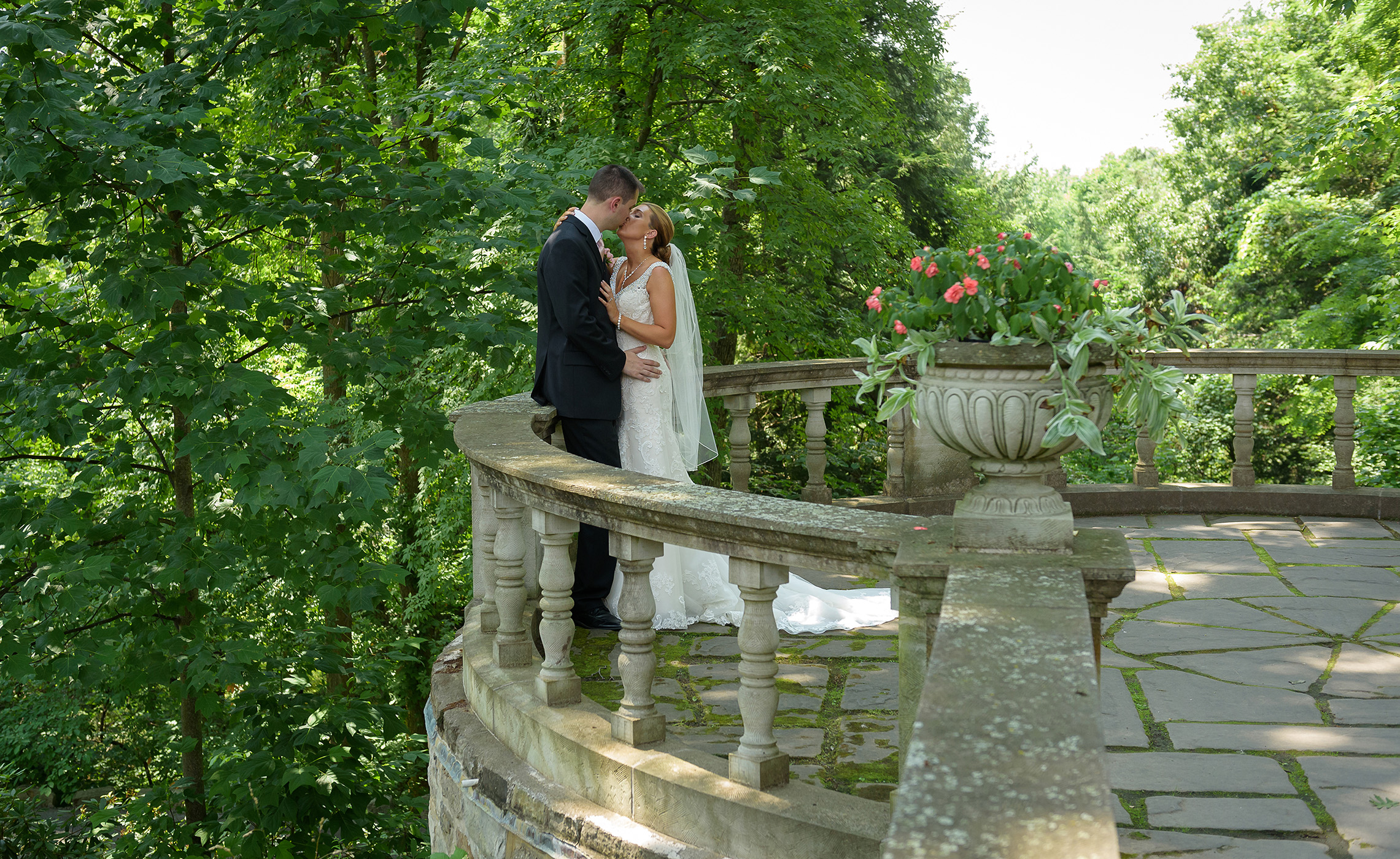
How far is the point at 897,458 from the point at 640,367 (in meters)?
3.29

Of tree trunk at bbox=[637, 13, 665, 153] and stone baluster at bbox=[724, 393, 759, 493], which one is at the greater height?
tree trunk at bbox=[637, 13, 665, 153]

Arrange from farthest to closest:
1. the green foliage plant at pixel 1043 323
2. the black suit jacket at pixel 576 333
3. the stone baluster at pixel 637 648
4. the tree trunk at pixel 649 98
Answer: the tree trunk at pixel 649 98
the black suit jacket at pixel 576 333
the stone baluster at pixel 637 648
the green foliage plant at pixel 1043 323

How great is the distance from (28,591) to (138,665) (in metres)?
1.05

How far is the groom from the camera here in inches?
192

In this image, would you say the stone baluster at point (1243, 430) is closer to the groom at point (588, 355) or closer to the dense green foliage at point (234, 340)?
the dense green foliage at point (234, 340)

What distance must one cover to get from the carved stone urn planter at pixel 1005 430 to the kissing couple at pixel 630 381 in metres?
2.37

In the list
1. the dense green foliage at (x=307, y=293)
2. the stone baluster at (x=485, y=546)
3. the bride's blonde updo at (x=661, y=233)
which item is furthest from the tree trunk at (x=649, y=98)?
the stone baluster at (x=485, y=546)

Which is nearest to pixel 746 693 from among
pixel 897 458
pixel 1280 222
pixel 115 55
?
pixel 897 458

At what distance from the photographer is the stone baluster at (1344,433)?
303 inches

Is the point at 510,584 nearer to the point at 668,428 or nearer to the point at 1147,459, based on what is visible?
the point at 668,428

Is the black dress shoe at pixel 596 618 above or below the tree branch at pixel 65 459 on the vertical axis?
below

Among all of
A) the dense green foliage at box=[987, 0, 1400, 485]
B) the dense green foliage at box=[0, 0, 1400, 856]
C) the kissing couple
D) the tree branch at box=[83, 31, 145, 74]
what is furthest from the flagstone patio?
the dense green foliage at box=[987, 0, 1400, 485]

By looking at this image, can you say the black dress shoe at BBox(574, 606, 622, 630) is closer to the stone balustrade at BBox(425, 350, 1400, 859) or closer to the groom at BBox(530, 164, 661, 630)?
the groom at BBox(530, 164, 661, 630)

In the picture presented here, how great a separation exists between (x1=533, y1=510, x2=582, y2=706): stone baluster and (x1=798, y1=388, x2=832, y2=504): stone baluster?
4.28m
